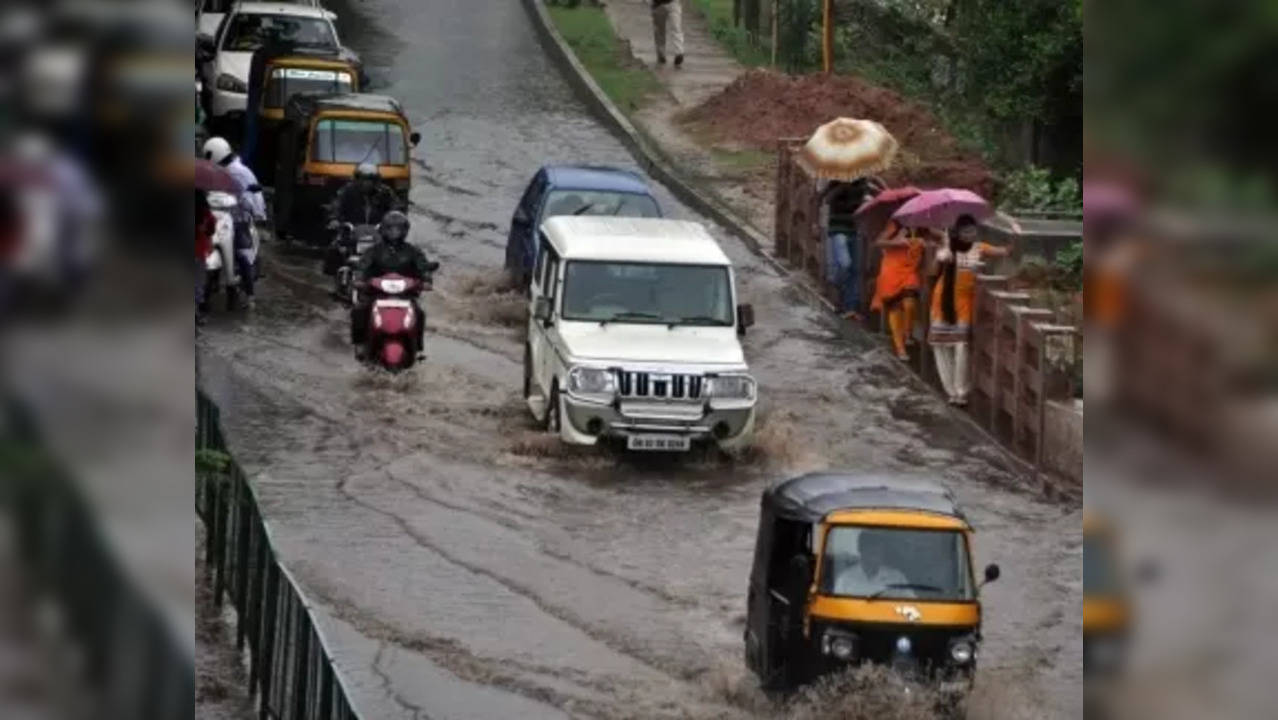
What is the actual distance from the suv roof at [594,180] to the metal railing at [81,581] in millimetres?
21686

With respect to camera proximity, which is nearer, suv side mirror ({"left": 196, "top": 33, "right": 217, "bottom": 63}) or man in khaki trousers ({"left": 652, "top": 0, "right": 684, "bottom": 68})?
suv side mirror ({"left": 196, "top": 33, "right": 217, "bottom": 63})

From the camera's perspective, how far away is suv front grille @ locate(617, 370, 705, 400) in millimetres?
17891

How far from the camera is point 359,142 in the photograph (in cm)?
2600

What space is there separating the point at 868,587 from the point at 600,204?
454 inches

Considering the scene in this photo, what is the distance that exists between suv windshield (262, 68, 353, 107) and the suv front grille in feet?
36.5

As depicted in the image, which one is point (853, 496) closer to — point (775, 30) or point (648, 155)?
point (648, 155)

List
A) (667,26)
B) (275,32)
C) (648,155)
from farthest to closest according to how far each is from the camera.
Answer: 1. (667,26)
2. (275,32)
3. (648,155)

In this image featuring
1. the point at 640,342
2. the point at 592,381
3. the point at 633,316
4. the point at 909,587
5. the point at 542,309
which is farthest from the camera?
the point at 542,309

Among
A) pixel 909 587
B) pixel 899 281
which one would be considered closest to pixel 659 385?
pixel 899 281

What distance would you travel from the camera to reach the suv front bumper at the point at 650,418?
58.7 feet

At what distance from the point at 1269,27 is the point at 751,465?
55.1 feet

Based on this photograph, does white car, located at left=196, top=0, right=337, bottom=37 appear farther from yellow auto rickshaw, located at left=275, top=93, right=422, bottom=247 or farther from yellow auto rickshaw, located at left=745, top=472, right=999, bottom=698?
yellow auto rickshaw, located at left=745, top=472, right=999, bottom=698

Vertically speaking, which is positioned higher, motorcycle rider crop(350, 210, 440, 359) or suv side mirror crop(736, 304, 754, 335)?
motorcycle rider crop(350, 210, 440, 359)

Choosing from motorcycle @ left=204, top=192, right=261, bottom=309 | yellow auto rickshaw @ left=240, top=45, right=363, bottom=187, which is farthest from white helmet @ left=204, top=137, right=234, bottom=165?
yellow auto rickshaw @ left=240, top=45, right=363, bottom=187
